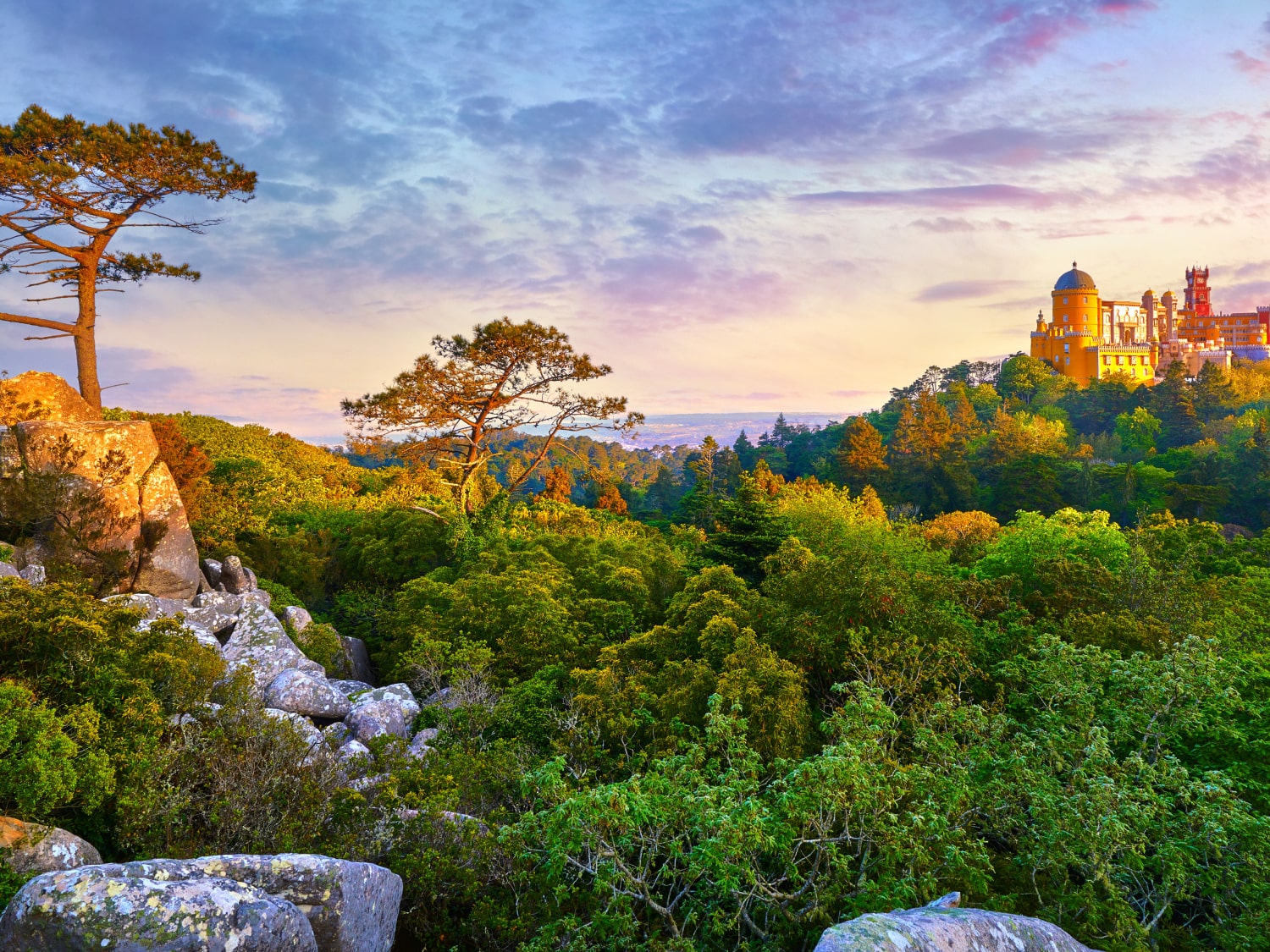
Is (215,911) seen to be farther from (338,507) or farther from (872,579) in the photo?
(338,507)

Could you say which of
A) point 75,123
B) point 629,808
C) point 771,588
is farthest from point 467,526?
point 629,808

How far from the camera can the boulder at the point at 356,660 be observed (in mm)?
15966

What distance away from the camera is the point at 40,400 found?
15.7m

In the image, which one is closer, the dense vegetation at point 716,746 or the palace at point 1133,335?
the dense vegetation at point 716,746

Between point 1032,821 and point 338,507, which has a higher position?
point 338,507

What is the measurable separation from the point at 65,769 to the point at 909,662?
8.65 metres

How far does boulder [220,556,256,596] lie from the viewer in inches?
673

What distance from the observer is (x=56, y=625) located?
305 inches

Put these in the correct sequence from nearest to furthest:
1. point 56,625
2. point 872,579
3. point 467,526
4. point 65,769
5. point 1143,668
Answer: point 65,769 → point 56,625 → point 1143,668 → point 872,579 → point 467,526

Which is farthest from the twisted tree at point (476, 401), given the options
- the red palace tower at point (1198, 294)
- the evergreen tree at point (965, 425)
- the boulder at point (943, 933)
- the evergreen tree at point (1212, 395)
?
the red palace tower at point (1198, 294)

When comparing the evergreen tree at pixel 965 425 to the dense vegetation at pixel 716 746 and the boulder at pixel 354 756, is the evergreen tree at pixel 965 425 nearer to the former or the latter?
the dense vegetation at pixel 716 746

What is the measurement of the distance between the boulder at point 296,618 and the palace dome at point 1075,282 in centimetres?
9364

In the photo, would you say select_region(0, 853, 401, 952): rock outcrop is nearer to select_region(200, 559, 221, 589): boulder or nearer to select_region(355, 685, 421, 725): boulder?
select_region(355, 685, 421, 725): boulder

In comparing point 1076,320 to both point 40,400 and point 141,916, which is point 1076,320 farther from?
point 141,916
